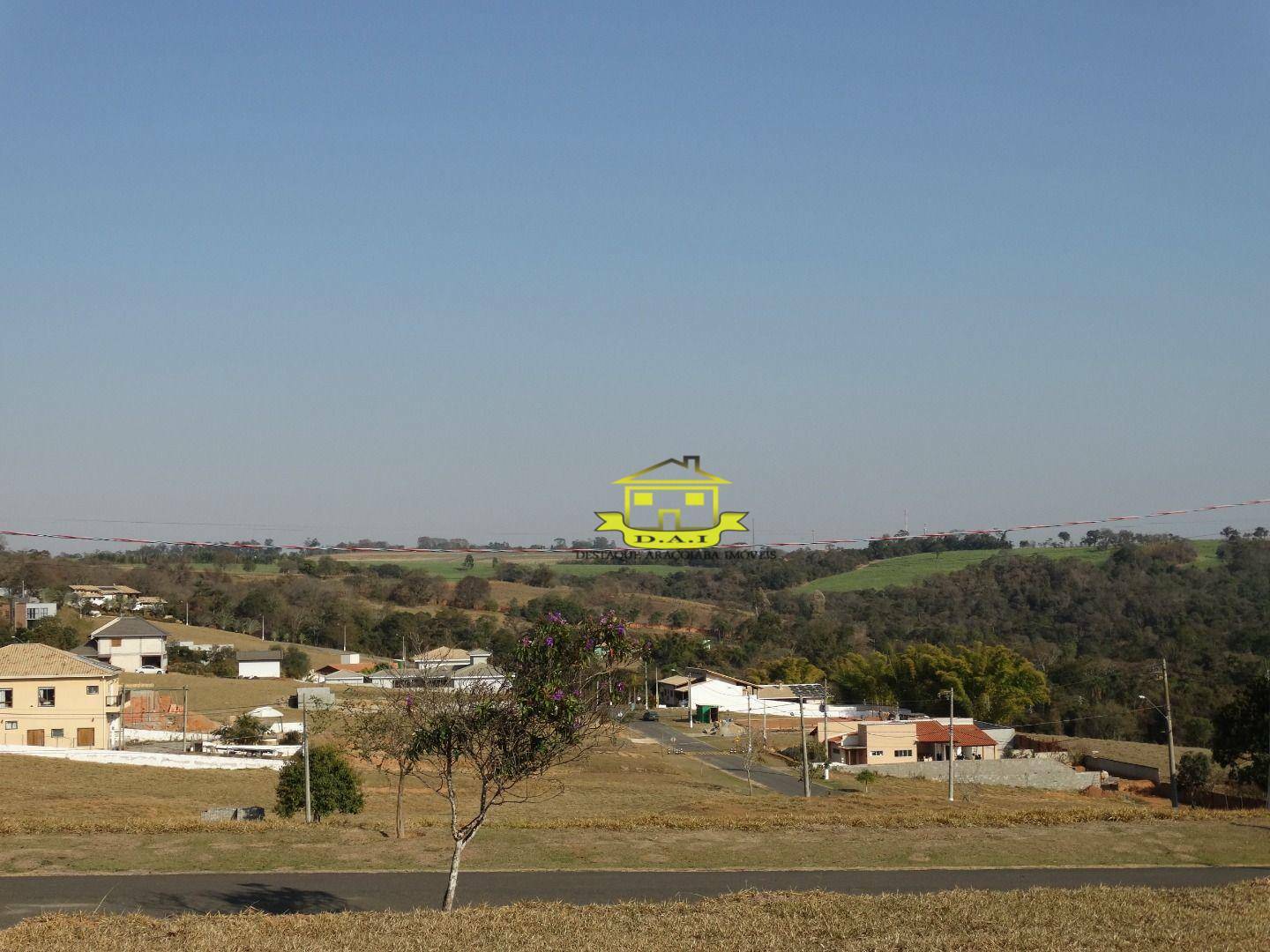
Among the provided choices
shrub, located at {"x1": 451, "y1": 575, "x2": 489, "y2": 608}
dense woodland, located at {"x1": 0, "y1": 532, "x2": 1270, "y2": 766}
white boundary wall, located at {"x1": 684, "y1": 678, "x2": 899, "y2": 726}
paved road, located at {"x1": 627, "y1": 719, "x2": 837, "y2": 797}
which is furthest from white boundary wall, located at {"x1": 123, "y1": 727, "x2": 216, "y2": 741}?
shrub, located at {"x1": 451, "y1": 575, "x2": 489, "y2": 608}

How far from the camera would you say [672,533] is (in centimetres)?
3077

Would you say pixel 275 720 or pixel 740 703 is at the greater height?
pixel 275 720

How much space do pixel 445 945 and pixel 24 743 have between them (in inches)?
1723

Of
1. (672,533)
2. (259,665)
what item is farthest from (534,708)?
(259,665)

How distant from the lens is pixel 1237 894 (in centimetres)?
1789

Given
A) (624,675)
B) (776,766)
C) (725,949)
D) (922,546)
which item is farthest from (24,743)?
(922,546)

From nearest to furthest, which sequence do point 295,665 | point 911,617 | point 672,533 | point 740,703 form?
point 672,533 → point 740,703 → point 295,665 → point 911,617

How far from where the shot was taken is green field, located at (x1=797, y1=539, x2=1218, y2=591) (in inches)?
5870

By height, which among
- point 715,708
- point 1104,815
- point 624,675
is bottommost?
point 715,708

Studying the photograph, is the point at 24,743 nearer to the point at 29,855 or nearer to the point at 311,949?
the point at 29,855

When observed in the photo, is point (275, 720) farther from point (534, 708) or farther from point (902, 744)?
point (534, 708)

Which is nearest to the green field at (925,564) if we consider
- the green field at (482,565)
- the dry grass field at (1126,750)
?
the green field at (482,565)

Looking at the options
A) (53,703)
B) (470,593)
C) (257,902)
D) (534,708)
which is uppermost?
(534,708)

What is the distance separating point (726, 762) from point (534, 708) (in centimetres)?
4162
